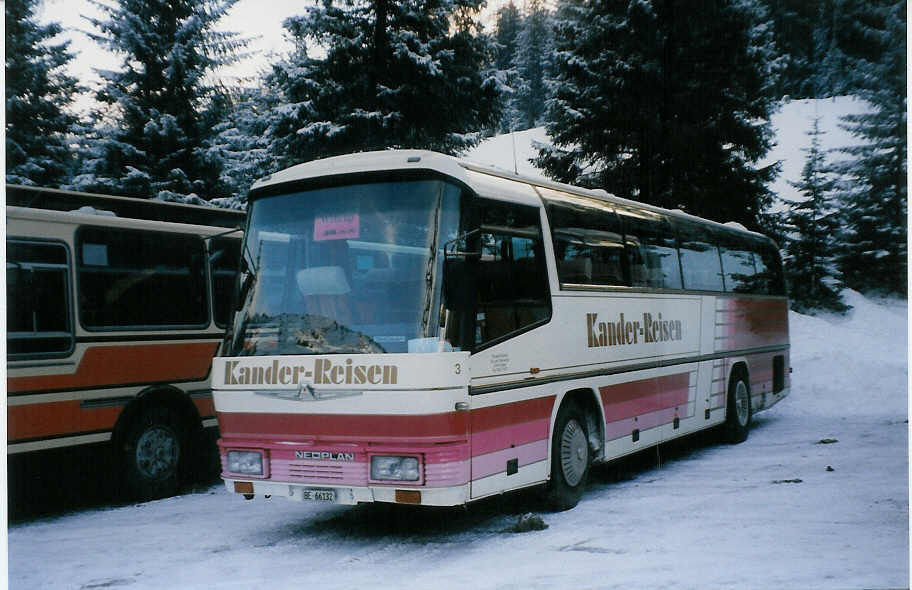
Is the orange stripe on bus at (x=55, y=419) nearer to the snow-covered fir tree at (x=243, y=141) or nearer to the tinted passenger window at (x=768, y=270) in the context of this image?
the snow-covered fir tree at (x=243, y=141)

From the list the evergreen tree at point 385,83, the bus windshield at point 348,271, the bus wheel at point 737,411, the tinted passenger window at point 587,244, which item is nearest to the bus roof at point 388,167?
the bus windshield at point 348,271

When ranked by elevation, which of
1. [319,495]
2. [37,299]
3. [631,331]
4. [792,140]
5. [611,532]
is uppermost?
[792,140]

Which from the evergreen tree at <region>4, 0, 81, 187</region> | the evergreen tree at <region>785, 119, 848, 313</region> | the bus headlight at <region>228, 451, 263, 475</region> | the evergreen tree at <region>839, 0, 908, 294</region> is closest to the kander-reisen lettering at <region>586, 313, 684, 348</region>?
the evergreen tree at <region>785, 119, 848, 313</region>

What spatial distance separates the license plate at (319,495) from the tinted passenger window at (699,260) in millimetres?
6080

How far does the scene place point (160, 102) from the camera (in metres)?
13.0

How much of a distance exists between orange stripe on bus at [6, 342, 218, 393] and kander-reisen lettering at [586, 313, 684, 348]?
14.2ft

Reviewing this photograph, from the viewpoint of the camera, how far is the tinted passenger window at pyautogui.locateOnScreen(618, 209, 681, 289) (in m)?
10.4

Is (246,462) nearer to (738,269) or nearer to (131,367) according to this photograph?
(131,367)

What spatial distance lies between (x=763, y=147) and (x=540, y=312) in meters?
6.69

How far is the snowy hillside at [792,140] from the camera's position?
9062 mm

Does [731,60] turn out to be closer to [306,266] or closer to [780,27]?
[780,27]

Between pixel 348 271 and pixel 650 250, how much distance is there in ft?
15.7

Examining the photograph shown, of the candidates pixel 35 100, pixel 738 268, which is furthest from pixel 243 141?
pixel 738 268

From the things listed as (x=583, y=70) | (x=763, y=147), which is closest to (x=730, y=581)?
(x=763, y=147)
